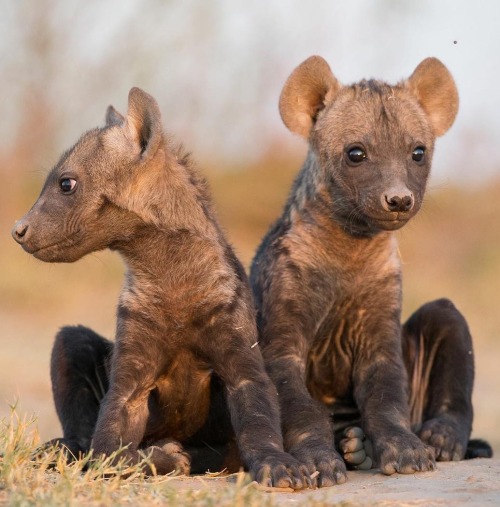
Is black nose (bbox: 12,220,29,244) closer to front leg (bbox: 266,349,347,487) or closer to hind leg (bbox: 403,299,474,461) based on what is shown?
front leg (bbox: 266,349,347,487)

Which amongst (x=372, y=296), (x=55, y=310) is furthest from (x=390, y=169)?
(x=55, y=310)

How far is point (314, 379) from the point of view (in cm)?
715

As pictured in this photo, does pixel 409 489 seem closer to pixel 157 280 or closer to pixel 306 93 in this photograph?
pixel 157 280

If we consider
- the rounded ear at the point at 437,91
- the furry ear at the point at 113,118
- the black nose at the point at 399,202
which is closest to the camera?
the black nose at the point at 399,202

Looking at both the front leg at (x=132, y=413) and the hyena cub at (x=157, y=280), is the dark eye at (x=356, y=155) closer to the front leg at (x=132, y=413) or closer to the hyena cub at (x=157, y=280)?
the hyena cub at (x=157, y=280)

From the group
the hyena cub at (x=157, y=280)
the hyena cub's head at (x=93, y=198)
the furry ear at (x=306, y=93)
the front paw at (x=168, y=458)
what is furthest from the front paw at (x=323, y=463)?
the furry ear at (x=306, y=93)

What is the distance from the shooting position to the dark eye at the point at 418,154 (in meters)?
6.92

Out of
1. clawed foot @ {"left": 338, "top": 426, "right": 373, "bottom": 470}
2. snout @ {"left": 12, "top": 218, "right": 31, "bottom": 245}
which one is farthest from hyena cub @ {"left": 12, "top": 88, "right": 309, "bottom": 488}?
clawed foot @ {"left": 338, "top": 426, "right": 373, "bottom": 470}

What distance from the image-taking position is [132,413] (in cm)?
616

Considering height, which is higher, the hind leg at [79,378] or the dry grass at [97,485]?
the hind leg at [79,378]

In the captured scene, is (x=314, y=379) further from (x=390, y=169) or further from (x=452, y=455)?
(x=390, y=169)

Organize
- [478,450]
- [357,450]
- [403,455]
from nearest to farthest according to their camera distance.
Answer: [403,455]
[357,450]
[478,450]

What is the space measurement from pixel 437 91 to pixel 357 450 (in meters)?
2.44

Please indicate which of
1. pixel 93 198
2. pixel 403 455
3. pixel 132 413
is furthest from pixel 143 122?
pixel 403 455
